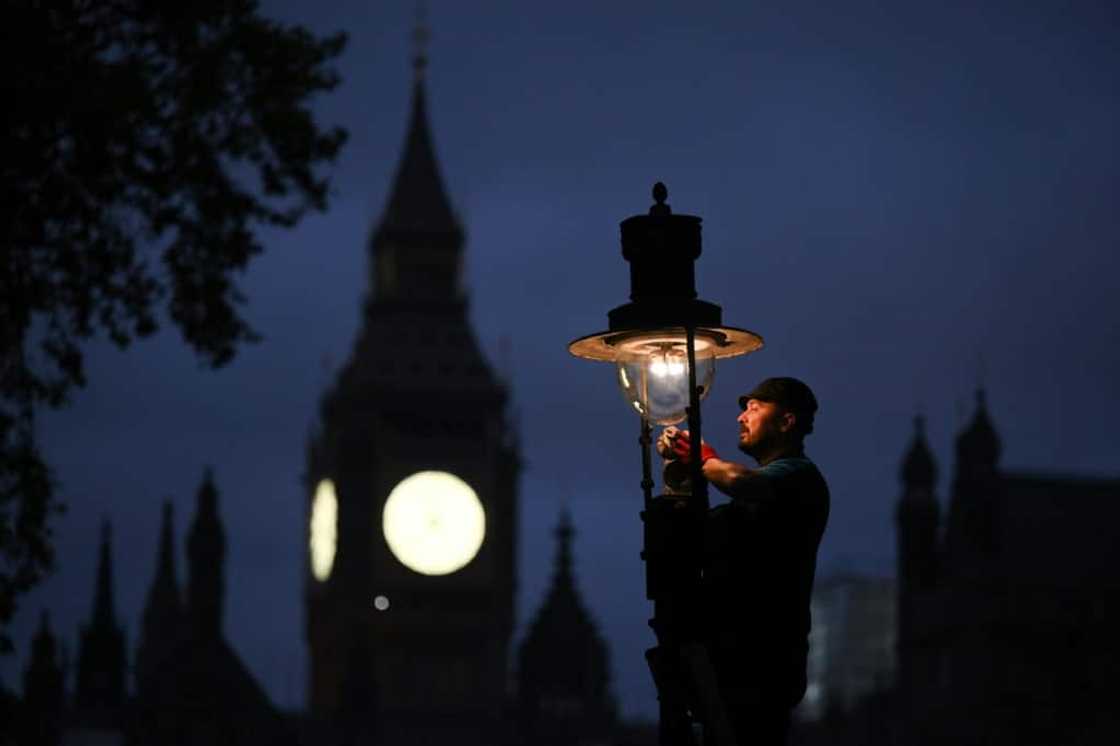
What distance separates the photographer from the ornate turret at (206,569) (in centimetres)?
10368

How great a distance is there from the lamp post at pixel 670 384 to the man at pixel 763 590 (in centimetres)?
14

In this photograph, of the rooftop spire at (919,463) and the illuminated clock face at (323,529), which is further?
the illuminated clock face at (323,529)

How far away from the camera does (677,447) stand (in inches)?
418

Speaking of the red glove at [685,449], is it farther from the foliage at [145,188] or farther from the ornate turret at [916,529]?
the ornate turret at [916,529]

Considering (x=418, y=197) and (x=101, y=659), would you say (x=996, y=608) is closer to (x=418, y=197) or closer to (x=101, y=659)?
(x=101, y=659)

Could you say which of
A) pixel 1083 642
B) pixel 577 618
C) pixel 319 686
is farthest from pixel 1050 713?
pixel 319 686

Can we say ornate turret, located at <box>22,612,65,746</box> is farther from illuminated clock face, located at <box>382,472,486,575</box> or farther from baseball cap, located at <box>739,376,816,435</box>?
baseball cap, located at <box>739,376,816,435</box>

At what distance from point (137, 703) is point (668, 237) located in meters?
76.7

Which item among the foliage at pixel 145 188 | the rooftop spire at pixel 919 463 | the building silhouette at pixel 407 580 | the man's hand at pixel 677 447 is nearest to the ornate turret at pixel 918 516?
the rooftop spire at pixel 919 463

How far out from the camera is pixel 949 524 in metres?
105

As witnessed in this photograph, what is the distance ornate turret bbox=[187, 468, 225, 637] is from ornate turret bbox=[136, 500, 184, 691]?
32.4ft

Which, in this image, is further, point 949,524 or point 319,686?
point 319,686

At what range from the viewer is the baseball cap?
1034cm

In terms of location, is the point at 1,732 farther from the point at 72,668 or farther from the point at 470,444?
the point at 470,444
